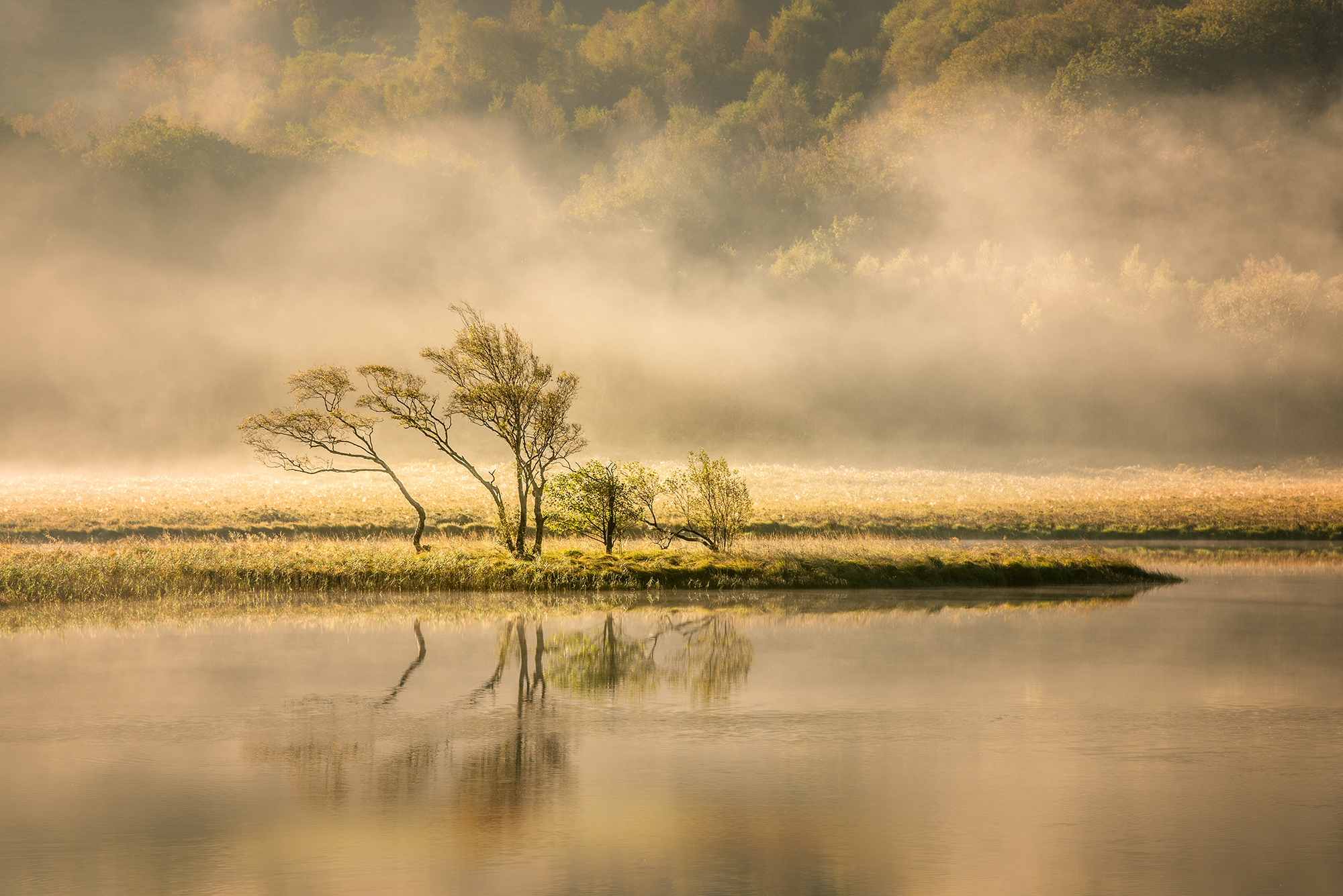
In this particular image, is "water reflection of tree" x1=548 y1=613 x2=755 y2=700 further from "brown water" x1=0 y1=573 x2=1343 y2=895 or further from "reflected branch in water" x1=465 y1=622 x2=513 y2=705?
"reflected branch in water" x1=465 y1=622 x2=513 y2=705

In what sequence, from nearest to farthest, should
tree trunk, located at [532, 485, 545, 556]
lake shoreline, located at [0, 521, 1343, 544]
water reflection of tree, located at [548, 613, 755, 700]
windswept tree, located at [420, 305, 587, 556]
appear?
water reflection of tree, located at [548, 613, 755, 700] < windswept tree, located at [420, 305, 587, 556] < tree trunk, located at [532, 485, 545, 556] < lake shoreline, located at [0, 521, 1343, 544]

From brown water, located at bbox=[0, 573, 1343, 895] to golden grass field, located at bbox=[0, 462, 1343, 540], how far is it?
3438 cm

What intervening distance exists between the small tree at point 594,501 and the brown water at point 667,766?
15745 mm

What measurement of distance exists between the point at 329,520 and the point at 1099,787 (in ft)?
172

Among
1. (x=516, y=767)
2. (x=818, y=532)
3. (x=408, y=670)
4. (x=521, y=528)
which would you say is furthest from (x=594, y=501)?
(x=516, y=767)

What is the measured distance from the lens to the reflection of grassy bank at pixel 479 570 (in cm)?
3291

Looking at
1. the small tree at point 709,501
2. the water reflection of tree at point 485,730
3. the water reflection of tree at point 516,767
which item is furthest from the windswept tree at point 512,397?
the water reflection of tree at point 516,767

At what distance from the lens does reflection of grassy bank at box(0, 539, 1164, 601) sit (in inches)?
1296

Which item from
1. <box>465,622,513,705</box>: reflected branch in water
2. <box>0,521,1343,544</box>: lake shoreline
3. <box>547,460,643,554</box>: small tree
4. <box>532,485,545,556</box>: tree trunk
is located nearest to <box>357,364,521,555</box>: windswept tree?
<box>532,485,545,556</box>: tree trunk

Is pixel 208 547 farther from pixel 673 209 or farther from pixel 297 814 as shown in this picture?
pixel 673 209

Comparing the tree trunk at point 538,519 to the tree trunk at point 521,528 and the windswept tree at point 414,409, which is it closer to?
the tree trunk at point 521,528

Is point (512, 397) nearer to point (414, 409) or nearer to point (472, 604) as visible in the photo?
point (414, 409)

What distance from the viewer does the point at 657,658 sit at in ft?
70.8

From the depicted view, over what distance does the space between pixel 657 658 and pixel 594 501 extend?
18505 mm
